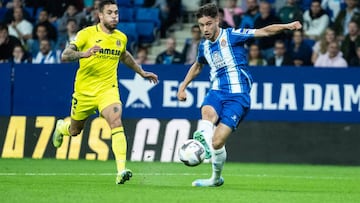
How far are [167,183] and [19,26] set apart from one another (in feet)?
34.3

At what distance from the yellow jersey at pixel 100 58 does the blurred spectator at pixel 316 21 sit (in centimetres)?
819

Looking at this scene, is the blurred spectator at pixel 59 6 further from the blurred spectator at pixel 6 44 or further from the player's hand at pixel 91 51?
the player's hand at pixel 91 51

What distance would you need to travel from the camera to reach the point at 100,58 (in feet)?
44.2

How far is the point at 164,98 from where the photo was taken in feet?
61.3

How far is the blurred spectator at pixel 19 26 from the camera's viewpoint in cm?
2255

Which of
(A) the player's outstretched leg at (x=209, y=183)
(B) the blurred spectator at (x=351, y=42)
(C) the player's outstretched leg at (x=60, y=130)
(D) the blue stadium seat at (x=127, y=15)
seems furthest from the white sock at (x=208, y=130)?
(D) the blue stadium seat at (x=127, y=15)

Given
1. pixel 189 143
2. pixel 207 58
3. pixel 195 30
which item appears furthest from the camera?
pixel 195 30

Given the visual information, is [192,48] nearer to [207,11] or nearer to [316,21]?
[316,21]

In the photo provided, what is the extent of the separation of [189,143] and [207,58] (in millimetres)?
1533

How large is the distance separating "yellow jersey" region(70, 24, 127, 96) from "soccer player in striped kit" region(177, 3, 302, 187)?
121cm

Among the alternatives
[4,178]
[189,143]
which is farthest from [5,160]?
[189,143]

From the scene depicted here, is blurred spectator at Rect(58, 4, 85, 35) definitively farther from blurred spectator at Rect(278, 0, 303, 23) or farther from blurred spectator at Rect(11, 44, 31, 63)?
blurred spectator at Rect(278, 0, 303, 23)

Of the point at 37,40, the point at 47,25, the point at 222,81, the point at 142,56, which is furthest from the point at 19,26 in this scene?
the point at 222,81

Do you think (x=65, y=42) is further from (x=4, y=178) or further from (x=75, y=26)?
(x=4, y=178)
